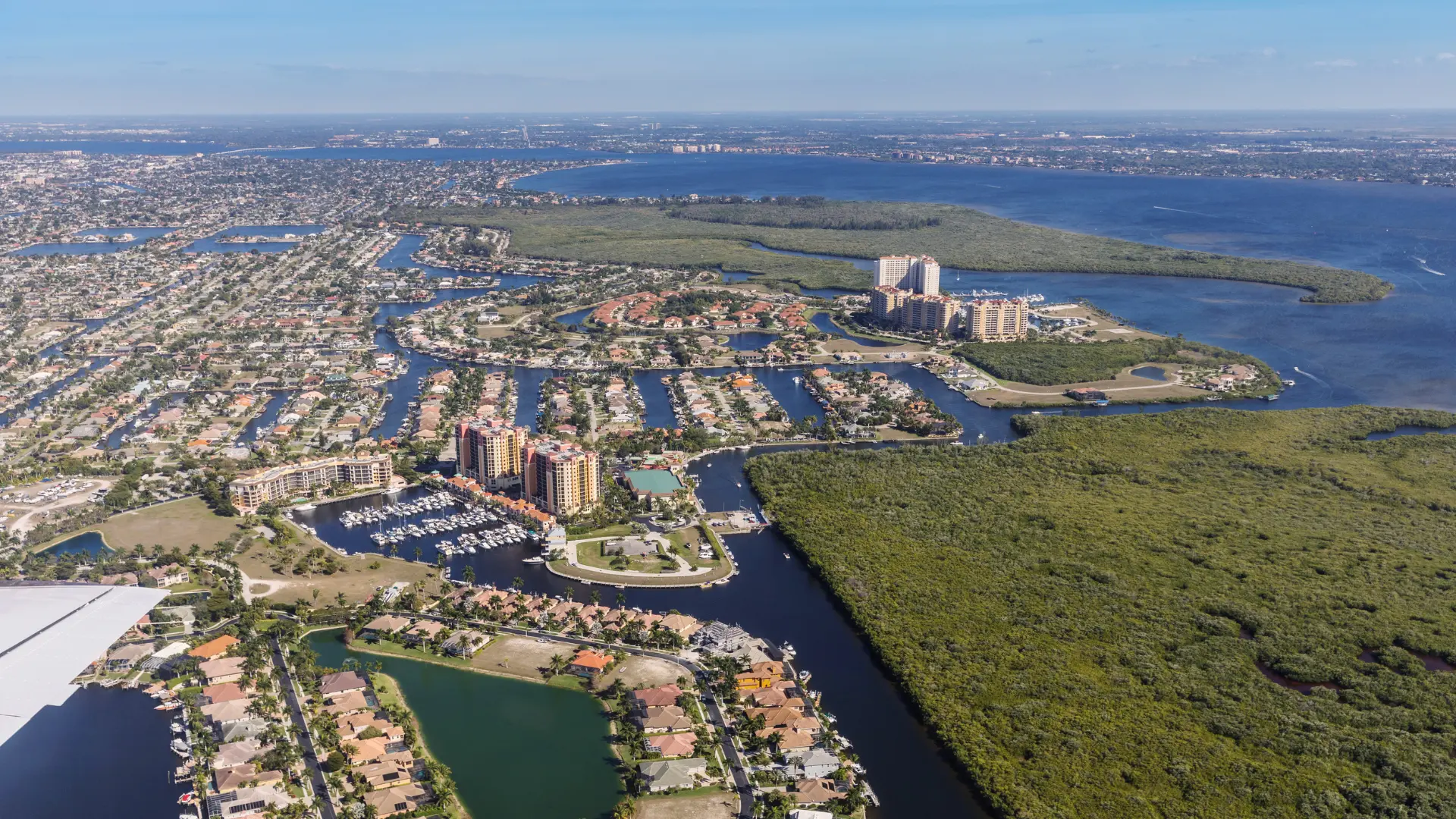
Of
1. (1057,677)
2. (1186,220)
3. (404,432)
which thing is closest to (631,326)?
(404,432)

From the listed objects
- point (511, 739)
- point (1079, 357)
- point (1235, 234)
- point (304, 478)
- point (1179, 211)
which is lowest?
point (511, 739)

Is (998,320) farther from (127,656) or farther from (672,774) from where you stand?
(127,656)

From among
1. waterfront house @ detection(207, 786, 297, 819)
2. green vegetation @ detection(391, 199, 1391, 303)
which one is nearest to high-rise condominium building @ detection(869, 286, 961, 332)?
green vegetation @ detection(391, 199, 1391, 303)

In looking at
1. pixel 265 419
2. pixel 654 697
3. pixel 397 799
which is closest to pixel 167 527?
pixel 265 419

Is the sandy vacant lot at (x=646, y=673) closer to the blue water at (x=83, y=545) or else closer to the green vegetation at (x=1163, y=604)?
the green vegetation at (x=1163, y=604)

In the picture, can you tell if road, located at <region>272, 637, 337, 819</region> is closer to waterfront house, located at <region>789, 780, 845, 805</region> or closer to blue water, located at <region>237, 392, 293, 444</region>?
waterfront house, located at <region>789, 780, 845, 805</region>

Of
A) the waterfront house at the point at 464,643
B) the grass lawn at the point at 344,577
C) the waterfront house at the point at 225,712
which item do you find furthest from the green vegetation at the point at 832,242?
the waterfront house at the point at 225,712
